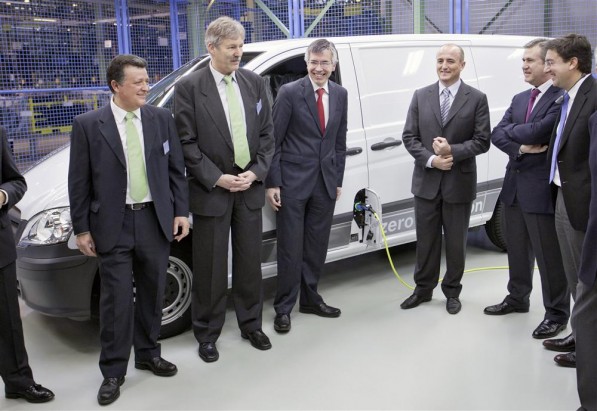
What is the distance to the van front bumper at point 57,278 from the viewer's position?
3354 mm

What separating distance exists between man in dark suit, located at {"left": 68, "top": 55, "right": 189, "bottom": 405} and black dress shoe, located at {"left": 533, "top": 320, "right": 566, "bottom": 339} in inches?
85.1

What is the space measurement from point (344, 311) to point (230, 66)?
6.03 ft

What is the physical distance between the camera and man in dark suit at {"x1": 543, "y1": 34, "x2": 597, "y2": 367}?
10.2 ft

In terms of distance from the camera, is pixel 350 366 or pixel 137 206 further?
pixel 350 366

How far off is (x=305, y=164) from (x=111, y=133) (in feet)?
4.29

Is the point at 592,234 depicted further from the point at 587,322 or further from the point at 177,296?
the point at 177,296

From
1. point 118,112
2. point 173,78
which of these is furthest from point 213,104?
point 173,78

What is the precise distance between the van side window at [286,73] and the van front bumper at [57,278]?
164cm

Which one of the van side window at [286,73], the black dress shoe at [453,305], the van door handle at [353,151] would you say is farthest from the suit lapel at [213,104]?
the black dress shoe at [453,305]

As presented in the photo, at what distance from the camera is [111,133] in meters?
2.99

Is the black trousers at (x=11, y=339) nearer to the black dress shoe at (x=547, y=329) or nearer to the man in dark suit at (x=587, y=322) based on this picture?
the man in dark suit at (x=587, y=322)

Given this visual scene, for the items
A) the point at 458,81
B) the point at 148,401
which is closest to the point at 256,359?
the point at 148,401

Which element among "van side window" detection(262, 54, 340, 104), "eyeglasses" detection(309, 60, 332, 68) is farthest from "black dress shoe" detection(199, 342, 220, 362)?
"eyeglasses" detection(309, 60, 332, 68)

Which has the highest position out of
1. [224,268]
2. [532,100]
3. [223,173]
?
[532,100]
